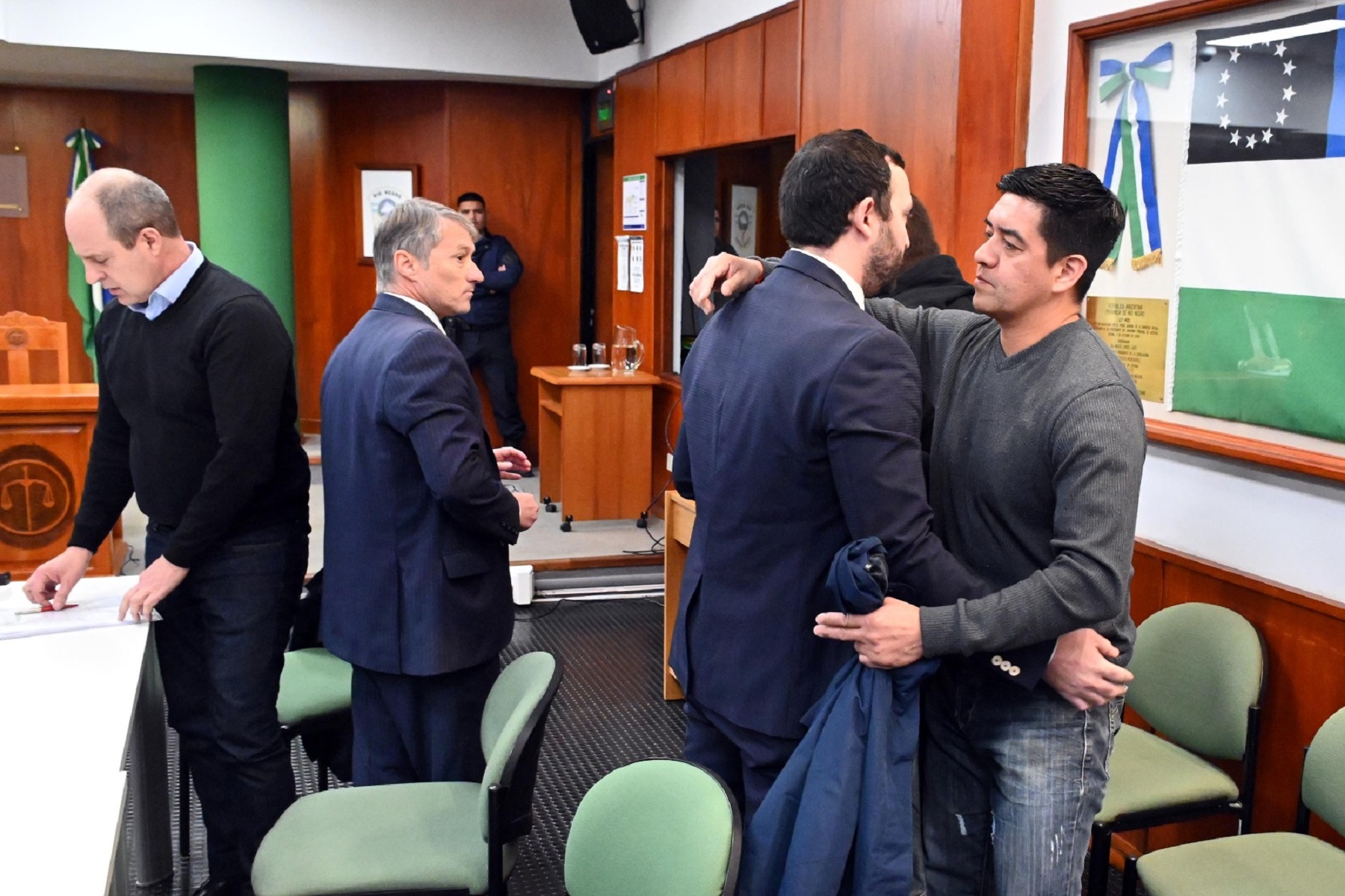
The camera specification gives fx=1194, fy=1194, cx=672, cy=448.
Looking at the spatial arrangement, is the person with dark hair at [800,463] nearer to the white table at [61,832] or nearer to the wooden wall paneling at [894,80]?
the white table at [61,832]

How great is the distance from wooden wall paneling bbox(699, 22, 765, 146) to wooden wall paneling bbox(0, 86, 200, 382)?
462 centimetres

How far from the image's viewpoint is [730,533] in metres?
1.75

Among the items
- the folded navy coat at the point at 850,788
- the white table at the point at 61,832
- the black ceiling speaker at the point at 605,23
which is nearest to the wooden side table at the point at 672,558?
the folded navy coat at the point at 850,788

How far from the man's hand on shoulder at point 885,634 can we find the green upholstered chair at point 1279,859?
2.68ft

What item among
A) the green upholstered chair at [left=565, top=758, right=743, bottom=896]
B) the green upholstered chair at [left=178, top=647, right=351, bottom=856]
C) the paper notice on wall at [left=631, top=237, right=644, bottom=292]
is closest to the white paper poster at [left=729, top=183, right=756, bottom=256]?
the paper notice on wall at [left=631, top=237, right=644, bottom=292]

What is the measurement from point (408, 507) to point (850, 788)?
114 centimetres

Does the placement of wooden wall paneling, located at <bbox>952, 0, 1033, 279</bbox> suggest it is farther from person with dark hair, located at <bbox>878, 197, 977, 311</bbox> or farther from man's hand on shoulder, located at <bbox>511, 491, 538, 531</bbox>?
man's hand on shoulder, located at <bbox>511, 491, 538, 531</bbox>

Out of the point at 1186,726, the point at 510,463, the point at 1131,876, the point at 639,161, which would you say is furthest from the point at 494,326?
the point at 1131,876

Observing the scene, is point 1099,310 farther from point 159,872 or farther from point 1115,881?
point 159,872

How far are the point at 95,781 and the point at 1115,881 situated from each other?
233 cm

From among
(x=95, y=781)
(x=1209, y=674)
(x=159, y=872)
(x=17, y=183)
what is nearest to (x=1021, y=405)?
(x=1209, y=674)

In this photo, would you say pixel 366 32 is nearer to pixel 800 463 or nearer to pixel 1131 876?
pixel 800 463

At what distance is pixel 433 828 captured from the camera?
6.86 ft

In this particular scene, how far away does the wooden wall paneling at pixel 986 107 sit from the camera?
320 centimetres
